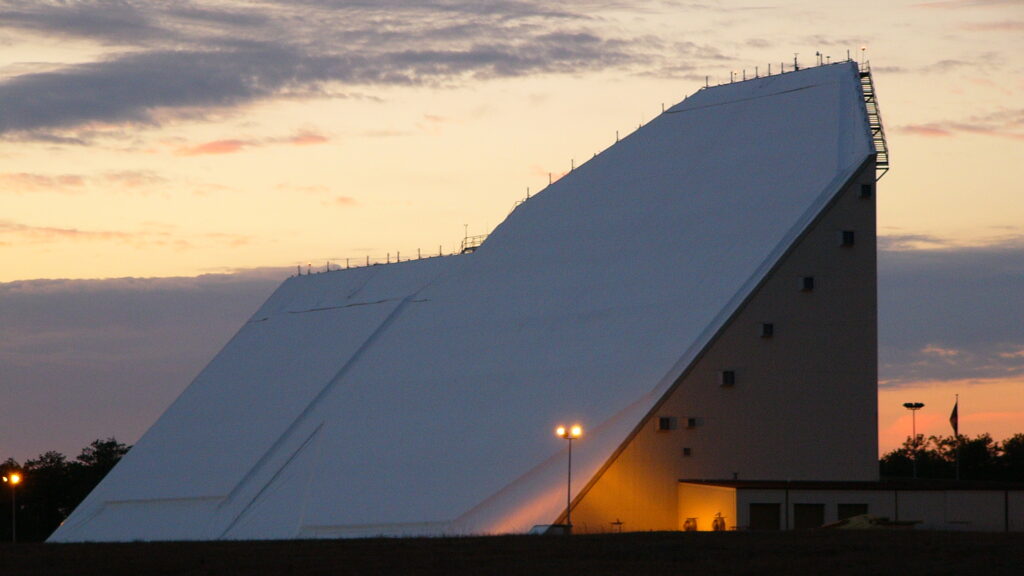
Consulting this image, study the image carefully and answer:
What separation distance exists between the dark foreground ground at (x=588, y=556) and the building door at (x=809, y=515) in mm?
7132

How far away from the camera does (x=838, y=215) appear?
55.1 m

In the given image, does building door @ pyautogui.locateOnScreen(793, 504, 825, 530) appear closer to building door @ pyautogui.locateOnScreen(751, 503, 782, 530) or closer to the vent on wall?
building door @ pyautogui.locateOnScreen(751, 503, 782, 530)

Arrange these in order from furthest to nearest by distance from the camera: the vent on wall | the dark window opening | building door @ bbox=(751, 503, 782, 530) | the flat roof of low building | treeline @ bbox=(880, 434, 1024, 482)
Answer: treeline @ bbox=(880, 434, 1024, 482), the vent on wall, the dark window opening, the flat roof of low building, building door @ bbox=(751, 503, 782, 530)

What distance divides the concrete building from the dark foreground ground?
7.46m

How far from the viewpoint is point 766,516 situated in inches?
1980

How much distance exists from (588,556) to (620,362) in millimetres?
15576

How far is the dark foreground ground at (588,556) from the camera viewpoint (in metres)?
35.8

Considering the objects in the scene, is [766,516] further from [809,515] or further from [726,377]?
[726,377]

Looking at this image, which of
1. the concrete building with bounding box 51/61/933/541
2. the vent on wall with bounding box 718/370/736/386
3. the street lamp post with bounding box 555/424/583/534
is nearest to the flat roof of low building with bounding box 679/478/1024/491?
the concrete building with bounding box 51/61/933/541

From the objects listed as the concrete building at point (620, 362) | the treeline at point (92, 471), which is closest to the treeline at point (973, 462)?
the treeline at point (92, 471)

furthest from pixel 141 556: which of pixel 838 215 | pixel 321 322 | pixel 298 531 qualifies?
pixel 321 322

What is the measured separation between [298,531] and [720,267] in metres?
17.0

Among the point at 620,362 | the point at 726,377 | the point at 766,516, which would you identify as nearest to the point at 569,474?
the point at 766,516

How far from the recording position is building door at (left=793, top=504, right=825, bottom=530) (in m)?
50.5
